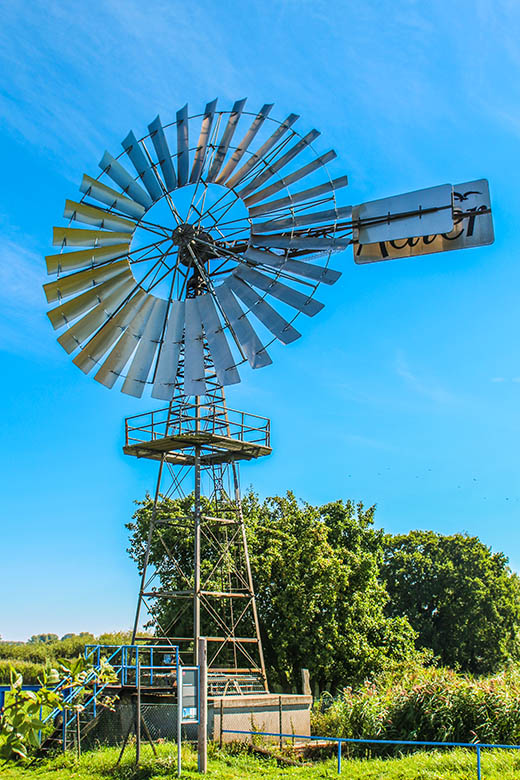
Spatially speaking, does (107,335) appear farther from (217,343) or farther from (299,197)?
(299,197)

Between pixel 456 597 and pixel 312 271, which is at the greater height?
pixel 312 271

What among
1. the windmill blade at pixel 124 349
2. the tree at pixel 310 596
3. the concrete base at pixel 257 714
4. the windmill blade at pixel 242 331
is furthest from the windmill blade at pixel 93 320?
the tree at pixel 310 596

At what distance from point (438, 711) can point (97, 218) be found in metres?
12.2

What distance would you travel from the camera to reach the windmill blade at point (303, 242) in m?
10.7

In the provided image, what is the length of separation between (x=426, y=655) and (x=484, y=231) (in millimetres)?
28106

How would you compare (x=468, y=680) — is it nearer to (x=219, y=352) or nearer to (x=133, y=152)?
(x=219, y=352)

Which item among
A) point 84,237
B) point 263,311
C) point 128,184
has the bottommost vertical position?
point 263,311

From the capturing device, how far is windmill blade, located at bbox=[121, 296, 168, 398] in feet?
44.8

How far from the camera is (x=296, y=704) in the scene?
20.1 m

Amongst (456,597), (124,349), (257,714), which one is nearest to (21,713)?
(124,349)

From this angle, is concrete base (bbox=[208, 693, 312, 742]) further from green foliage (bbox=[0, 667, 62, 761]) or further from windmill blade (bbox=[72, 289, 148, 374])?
green foliage (bbox=[0, 667, 62, 761])

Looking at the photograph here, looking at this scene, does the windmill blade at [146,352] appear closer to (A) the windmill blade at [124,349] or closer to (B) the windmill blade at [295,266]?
(A) the windmill blade at [124,349]

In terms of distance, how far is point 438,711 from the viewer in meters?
15.6

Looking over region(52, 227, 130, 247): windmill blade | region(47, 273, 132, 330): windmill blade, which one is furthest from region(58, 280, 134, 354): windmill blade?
region(52, 227, 130, 247): windmill blade
